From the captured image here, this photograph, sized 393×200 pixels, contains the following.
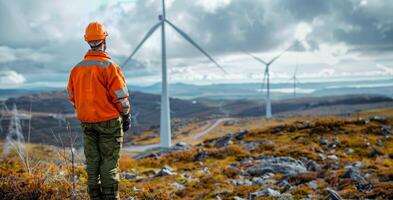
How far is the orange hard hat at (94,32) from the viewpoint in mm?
9102

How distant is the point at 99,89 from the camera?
29.4 ft

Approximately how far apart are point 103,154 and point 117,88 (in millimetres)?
1521

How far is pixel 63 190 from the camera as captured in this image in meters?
11.2

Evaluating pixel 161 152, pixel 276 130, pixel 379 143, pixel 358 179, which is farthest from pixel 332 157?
pixel 161 152

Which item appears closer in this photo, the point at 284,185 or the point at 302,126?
the point at 284,185

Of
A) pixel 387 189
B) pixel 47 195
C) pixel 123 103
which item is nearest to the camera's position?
pixel 123 103

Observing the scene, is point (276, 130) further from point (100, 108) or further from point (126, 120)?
point (100, 108)

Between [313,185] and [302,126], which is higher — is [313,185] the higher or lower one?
the higher one

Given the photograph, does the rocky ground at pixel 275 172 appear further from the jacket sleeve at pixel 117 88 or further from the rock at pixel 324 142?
the jacket sleeve at pixel 117 88

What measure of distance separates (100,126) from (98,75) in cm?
105

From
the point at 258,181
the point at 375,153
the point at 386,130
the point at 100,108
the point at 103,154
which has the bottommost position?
the point at 375,153

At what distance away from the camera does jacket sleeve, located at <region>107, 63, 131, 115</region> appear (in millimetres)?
8742

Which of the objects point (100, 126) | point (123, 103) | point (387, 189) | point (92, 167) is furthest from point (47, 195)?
point (387, 189)

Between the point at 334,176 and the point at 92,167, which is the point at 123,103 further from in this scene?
the point at 334,176
